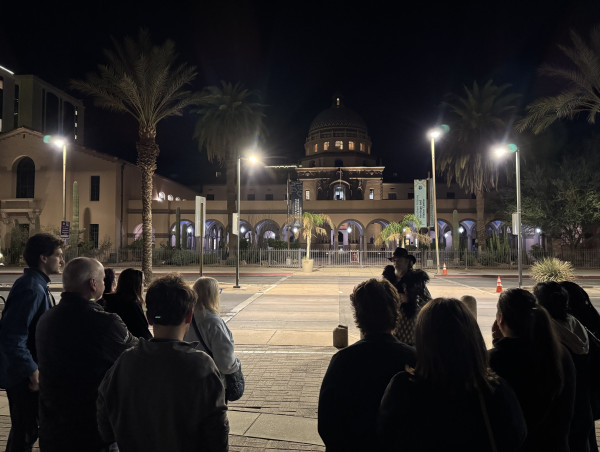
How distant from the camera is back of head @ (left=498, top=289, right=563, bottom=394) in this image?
242cm

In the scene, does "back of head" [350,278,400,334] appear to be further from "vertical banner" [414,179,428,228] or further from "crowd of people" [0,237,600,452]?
"vertical banner" [414,179,428,228]

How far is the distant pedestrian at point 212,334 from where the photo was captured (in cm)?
343

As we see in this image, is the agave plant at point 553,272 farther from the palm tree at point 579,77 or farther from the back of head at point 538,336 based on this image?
the back of head at point 538,336

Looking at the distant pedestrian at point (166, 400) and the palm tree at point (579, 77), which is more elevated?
the palm tree at point (579, 77)

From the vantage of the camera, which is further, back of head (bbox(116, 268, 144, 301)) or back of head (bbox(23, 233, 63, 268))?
back of head (bbox(116, 268, 144, 301))

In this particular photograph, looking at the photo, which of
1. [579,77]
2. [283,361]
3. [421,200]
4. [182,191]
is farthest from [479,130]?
[182,191]

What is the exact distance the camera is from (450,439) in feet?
6.23

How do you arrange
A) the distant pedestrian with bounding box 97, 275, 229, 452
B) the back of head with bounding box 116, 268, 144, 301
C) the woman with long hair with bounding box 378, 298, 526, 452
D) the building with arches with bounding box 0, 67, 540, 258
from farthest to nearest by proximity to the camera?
the building with arches with bounding box 0, 67, 540, 258
the back of head with bounding box 116, 268, 144, 301
the distant pedestrian with bounding box 97, 275, 229, 452
the woman with long hair with bounding box 378, 298, 526, 452

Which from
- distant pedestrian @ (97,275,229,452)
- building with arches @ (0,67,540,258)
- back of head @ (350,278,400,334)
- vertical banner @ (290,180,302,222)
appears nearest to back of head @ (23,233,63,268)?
distant pedestrian @ (97,275,229,452)

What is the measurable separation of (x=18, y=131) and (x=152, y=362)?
4900 centimetres

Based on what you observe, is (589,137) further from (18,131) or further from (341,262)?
(18,131)

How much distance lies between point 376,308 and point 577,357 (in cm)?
163


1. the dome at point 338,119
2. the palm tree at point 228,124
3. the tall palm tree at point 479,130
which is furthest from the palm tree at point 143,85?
the dome at point 338,119

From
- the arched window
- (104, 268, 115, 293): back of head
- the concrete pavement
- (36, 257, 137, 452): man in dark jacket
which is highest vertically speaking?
the arched window
